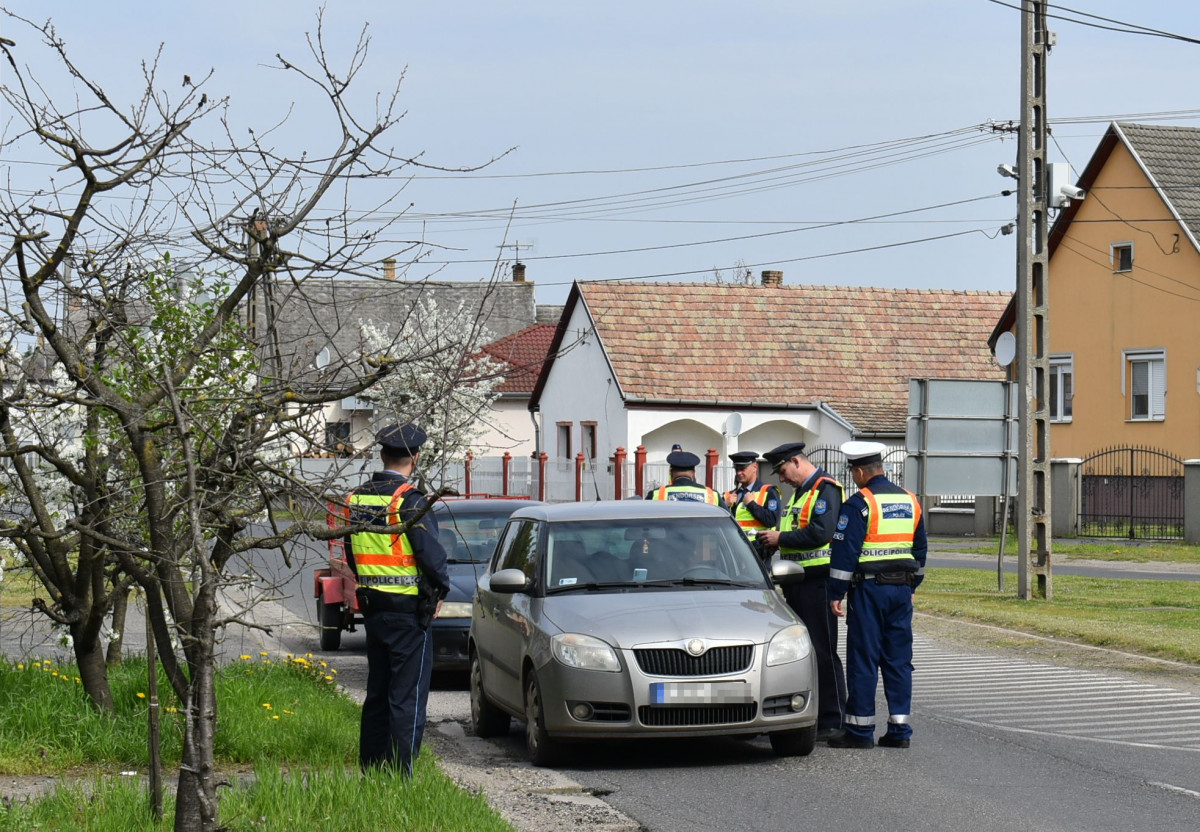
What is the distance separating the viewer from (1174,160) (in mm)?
36188

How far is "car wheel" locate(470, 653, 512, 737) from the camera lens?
10.7 metres

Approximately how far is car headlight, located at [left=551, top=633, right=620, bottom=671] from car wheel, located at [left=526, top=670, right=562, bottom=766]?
10.5 inches

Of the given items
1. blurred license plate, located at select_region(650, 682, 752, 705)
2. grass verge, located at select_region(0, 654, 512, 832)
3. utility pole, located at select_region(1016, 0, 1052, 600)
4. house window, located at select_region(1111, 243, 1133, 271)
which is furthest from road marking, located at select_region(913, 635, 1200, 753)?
house window, located at select_region(1111, 243, 1133, 271)

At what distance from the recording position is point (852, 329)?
4600 centimetres

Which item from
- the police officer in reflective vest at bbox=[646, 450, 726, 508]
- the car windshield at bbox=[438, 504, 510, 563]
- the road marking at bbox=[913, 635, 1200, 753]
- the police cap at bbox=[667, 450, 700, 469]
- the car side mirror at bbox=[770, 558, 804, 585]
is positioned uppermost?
the police cap at bbox=[667, 450, 700, 469]

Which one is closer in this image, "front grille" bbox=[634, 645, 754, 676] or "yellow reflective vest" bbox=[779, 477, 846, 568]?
"front grille" bbox=[634, 645, 754, 676]

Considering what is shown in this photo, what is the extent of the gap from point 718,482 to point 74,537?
30.6 metres

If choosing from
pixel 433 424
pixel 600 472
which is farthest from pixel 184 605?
pixel 600 472

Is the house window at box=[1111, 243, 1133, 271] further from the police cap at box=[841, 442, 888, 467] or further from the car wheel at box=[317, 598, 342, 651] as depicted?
the police cap at box=[841, 442, 888, 467]

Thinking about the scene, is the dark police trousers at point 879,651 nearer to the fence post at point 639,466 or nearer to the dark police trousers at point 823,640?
the dark police trousers at point 823,640

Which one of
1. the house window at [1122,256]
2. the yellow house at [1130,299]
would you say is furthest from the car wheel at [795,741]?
the house window at [1122,256]

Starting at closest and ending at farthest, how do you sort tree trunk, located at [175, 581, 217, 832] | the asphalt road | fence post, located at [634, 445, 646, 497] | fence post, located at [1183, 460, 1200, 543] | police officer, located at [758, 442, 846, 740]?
tree trunk, located at [175, 581, 217, 832] < the asphalt road < police officer, located at [758, 442, 846, 740] < fence post, located at [1183, 460, 1200, 543] < fence post, located at [634, 445, 646, 497]

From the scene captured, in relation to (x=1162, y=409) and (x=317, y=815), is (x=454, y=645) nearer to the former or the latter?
(x=317, y=815)

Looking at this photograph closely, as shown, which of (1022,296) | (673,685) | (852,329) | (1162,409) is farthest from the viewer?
(852,329)
